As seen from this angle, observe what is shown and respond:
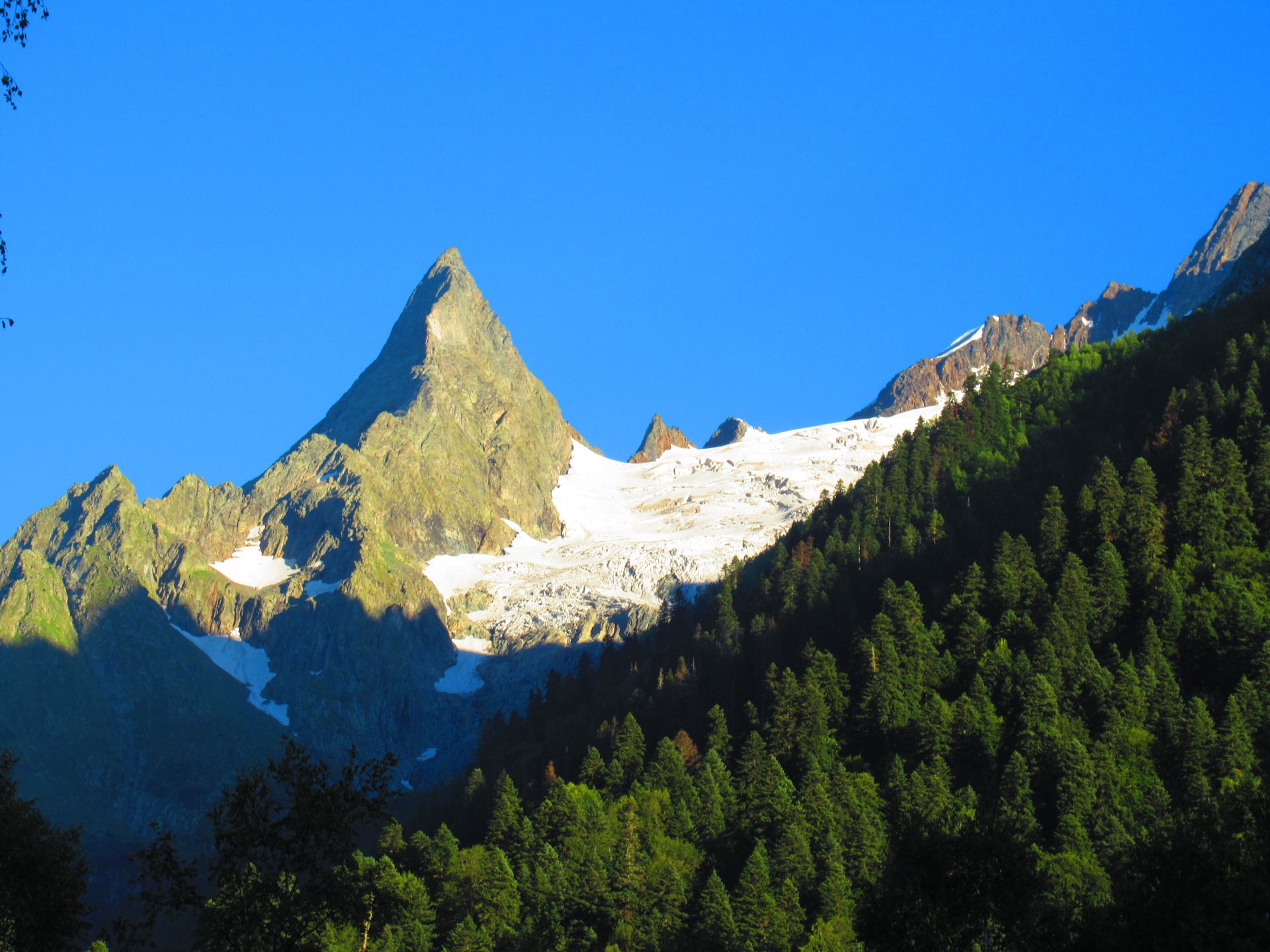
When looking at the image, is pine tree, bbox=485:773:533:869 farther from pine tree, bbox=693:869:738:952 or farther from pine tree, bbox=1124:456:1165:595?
pine tree, bbox=1124:456:1165:595

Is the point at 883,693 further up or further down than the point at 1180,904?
further up

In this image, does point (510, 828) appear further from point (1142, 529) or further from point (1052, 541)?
point (1142, 529)

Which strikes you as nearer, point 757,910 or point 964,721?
point 757,910

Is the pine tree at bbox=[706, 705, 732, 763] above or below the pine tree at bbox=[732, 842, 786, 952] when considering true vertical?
above

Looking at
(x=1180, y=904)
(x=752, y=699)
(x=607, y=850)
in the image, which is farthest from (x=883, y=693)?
(x=1180, y=904)

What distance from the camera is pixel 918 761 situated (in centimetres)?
10638

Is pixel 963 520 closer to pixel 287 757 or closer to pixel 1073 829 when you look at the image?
pixel 1073 829

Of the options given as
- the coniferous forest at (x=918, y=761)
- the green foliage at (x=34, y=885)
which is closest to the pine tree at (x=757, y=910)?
the coniferous forest at (x=918, y=761)

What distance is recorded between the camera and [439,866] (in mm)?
103062

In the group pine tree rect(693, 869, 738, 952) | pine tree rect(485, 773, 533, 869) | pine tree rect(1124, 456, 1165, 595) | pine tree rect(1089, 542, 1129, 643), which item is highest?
pine tree rect(1124, 456, 1165, 595)

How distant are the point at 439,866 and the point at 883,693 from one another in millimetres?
39875

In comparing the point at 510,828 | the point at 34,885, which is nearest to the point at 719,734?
the point at 510,828

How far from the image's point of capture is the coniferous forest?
149 feet

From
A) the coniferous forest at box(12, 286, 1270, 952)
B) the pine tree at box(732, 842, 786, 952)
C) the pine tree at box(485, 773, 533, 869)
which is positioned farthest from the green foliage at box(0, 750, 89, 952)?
the pine tree at box(485, 773, 533, 869)
